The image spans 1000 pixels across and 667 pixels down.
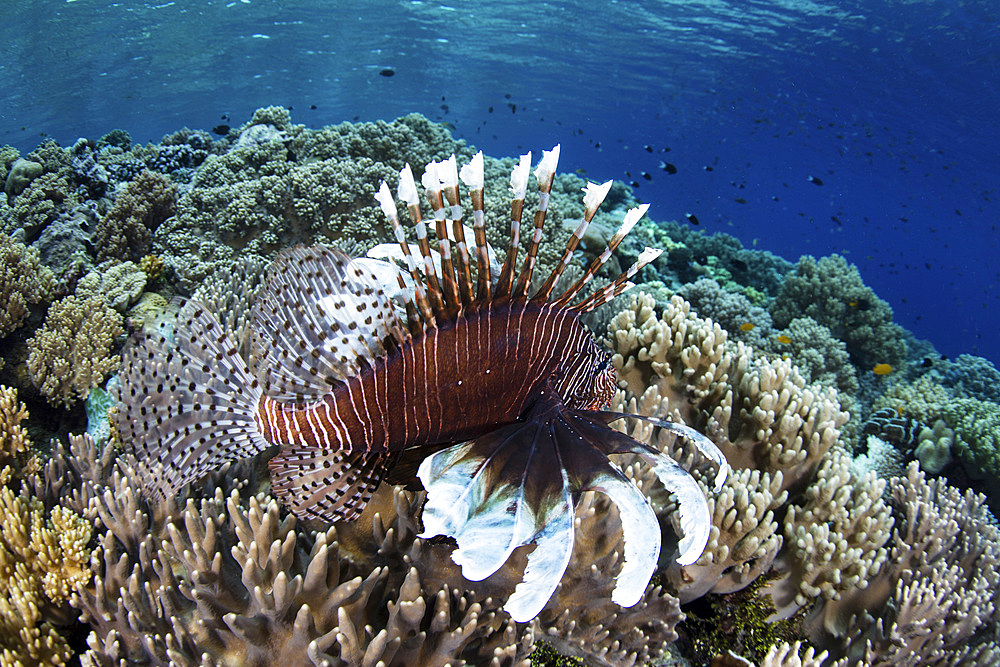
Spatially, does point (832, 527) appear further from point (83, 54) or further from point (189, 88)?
point (189, 88)

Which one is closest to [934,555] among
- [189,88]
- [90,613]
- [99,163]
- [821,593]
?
[821,593]

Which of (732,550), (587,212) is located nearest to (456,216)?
(587,212)

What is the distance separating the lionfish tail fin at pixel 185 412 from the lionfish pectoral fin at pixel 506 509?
793mm

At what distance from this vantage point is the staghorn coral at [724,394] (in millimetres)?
2811

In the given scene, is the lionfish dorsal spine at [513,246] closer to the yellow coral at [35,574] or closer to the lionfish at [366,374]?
the lionfish at [366,374]

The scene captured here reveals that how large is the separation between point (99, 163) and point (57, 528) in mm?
11979

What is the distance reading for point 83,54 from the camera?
30812mm

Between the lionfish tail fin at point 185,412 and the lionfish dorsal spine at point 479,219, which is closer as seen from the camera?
the lionfish dorsal spine at point 479,219

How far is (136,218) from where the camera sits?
681 centimetres

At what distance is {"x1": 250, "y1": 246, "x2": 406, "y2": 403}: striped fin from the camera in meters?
1.72

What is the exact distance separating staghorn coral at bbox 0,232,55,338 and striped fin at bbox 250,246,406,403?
4.04 meters

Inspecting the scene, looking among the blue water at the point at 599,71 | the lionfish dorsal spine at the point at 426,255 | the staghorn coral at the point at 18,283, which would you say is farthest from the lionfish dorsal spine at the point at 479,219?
the blue water at the point at 599,71

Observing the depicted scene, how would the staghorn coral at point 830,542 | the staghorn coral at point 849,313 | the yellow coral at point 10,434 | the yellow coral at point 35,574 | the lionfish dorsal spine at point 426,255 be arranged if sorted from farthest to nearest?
the staghorn coral at point 849,313, the yellow coral at point 10,434, the staghorn coral at point 830,542, the yellow coral at point 35,574, the lionfish dorsal spine at point 426,255

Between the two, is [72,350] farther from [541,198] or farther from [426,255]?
[541,198]
